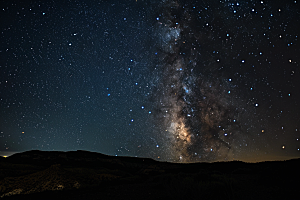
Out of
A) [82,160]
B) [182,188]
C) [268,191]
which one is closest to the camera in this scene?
[182,188]

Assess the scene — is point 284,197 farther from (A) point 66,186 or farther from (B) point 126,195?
(A) point 66,186

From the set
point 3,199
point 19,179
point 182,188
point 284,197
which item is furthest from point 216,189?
point 19,179

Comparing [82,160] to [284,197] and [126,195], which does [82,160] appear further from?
[284,197]

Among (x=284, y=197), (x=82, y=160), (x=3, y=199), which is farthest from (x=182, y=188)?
(x=82, y=160)

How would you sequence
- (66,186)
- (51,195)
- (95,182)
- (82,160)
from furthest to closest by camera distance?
(82,160)
(95,182)
(66,186)
(51,195)

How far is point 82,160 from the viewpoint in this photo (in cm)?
3048

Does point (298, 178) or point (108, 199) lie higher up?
point (298, 178)

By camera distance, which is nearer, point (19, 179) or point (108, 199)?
point (108, 199)

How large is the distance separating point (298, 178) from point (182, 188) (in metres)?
5.71

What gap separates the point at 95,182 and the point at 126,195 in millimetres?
4385

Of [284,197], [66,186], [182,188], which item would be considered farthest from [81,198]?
[284,197]

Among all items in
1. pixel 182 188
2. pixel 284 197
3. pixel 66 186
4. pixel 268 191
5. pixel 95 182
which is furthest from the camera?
pixel 95 182

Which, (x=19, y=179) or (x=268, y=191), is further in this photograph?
(x=19, y=179)

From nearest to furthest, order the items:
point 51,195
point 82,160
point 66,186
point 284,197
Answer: point 284,197, point 51,195, point 66,186, point 82,160
